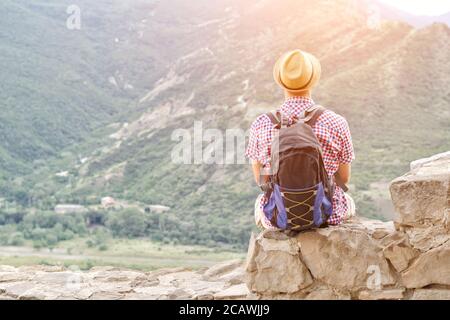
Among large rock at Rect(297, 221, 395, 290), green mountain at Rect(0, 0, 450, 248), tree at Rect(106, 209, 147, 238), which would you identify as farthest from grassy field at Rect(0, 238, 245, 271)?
large rock at Rect(297, 221, 395, 290)

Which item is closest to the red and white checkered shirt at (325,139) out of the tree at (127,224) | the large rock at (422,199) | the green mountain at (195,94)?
the large rock at (422,199)

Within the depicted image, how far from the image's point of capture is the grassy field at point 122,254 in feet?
53.0

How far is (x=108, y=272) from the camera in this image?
514 cm

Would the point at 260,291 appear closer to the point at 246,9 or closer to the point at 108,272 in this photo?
the point at 108,272

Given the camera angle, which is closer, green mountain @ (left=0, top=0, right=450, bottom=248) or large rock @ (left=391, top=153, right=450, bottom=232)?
large rock @ (left=391, top=153, right=450, bottom=232)

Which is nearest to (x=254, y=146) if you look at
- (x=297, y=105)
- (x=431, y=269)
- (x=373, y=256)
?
(x=297, y=105)

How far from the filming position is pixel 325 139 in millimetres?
3223

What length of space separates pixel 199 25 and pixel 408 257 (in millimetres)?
54002

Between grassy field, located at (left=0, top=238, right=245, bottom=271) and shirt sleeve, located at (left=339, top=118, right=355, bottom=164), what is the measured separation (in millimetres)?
12200

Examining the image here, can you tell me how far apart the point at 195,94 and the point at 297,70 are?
119 feet

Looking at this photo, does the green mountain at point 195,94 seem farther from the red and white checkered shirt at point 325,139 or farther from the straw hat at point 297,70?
the straw hat at point 297,70

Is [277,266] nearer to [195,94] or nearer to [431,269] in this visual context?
[431,269]

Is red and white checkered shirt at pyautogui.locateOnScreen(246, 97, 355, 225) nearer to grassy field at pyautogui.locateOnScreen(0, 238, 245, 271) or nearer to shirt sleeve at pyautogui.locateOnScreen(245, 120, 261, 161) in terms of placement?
shirt sleeve at pyautogui.locateOnScreen(245, 120, 261, 161)

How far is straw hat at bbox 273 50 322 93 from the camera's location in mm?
3246
